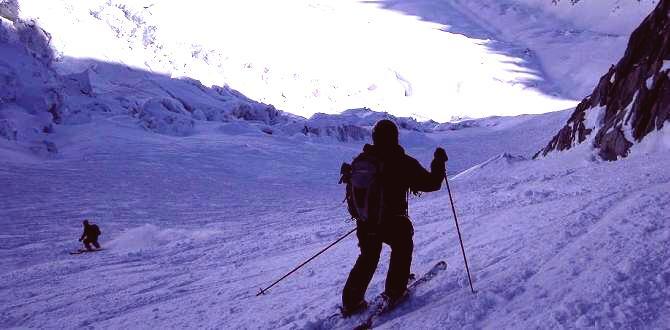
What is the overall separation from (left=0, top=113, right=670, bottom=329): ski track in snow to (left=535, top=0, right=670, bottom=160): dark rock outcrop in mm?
1092

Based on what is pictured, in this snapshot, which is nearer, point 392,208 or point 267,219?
point 392,208

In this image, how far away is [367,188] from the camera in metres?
3.80

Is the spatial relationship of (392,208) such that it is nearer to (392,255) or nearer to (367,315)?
(392,255)

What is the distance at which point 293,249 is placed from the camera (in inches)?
395

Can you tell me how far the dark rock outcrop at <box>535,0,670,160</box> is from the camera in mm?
13062

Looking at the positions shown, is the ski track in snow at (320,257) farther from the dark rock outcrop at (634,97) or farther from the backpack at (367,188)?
the dark rock outcrop at (634,97)

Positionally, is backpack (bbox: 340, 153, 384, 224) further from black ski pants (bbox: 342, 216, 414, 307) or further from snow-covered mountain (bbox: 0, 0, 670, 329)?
A: snow-covered mountain (bbox: 0, 0, 670, 329)

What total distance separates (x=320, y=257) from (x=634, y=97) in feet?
34.8

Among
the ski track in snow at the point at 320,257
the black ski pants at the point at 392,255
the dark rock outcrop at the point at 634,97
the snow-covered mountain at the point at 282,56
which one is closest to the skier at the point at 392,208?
the black ski pants at the point at 392,255

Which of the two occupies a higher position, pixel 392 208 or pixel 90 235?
pixel 392 208

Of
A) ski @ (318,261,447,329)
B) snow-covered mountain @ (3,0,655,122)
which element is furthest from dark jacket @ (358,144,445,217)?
snow-covered mountain @ (3,0,655,122)

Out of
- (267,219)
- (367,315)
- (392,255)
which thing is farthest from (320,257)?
(267,219)

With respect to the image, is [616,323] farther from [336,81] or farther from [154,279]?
[336,81]

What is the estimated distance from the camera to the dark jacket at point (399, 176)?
3.76m
